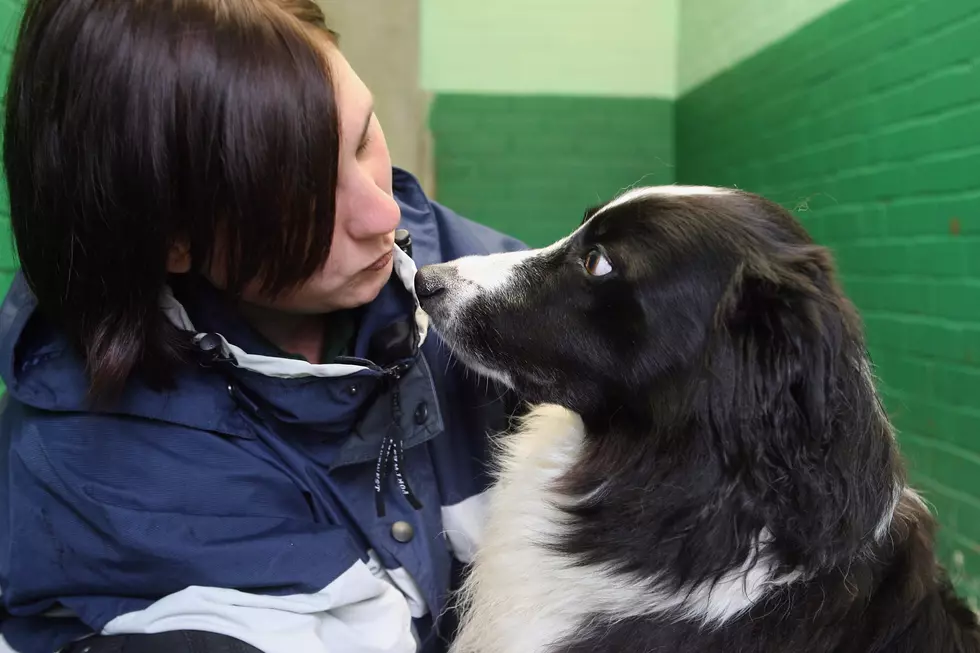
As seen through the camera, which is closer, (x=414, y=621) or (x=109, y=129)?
(x=109, y=129)

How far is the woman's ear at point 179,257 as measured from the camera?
118cm

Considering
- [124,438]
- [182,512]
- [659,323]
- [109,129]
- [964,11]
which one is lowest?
[182,512]

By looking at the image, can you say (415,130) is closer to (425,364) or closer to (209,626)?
(425,364)

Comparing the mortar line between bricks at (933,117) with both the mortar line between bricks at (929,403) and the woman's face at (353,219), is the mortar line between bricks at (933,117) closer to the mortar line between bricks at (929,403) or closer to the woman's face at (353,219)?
the mortar line between bricks at (929,403)

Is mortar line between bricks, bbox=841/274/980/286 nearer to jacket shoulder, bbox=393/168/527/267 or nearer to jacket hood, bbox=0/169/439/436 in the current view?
jacket shoulder, bbox=393/168/527/267

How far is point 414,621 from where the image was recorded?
143cm

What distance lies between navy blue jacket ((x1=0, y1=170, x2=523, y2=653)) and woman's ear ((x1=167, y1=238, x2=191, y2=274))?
50 mm

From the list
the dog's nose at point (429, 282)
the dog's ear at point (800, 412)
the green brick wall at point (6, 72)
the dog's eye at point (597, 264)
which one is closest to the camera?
the dog's ear at point (800, 412)

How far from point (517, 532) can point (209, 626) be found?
53 cm

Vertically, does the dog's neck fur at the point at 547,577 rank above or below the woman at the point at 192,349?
below

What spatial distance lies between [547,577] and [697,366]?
0.45 metres

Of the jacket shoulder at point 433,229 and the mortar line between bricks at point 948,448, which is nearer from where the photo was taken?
the jacket shoulder at point 433,229

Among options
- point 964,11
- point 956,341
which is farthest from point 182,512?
point 964,11

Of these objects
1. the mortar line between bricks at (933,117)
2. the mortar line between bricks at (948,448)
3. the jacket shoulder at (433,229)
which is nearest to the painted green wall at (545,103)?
the mortar line between bricks at (933,117)
